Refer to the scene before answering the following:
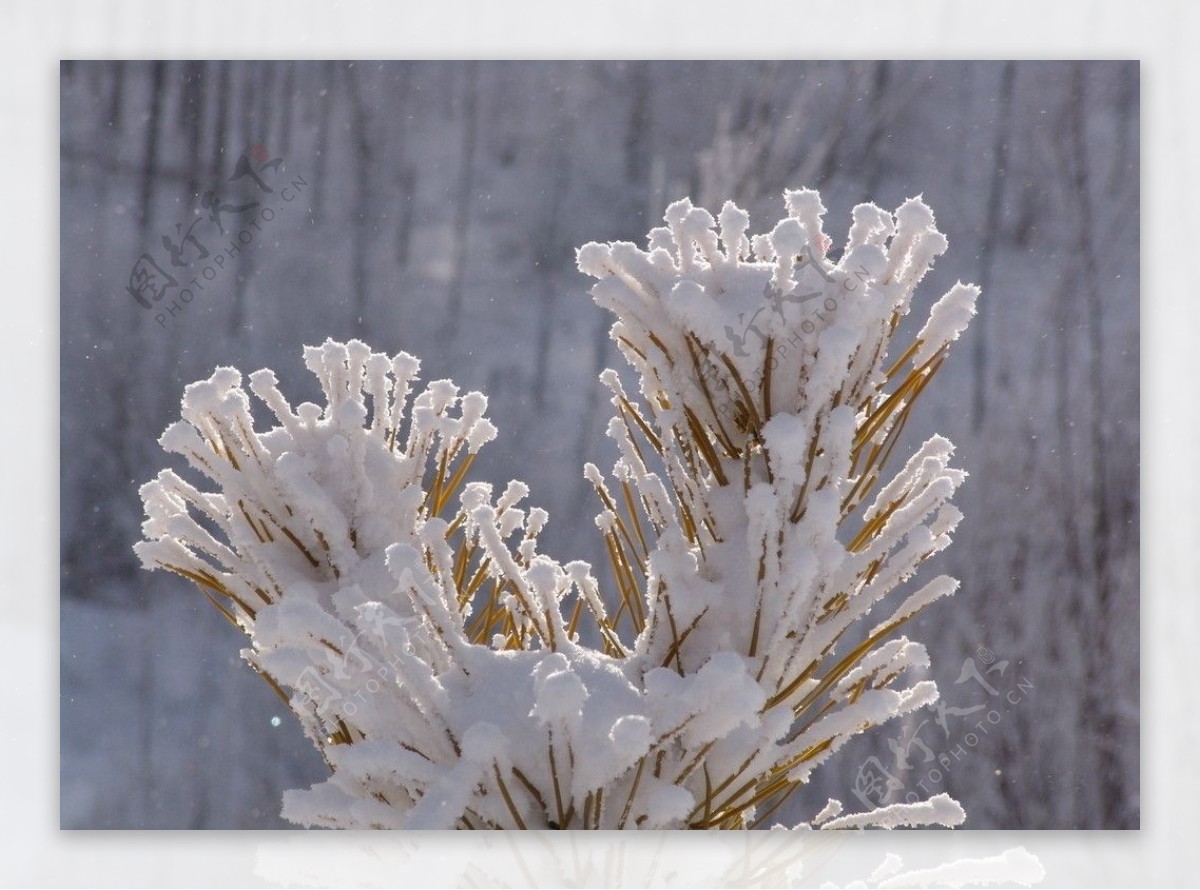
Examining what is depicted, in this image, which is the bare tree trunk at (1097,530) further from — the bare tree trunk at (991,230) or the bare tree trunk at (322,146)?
the bare tree trunk at (322,146)

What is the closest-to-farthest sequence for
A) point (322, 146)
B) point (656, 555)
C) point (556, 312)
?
point (656, 555) < point (322, 146) < point (556, 312)

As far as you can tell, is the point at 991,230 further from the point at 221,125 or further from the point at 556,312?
the point at 221,125

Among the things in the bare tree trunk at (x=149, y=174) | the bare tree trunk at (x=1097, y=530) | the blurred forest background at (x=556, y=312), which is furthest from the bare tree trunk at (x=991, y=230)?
the bare tree trunk at (x=149, y=174)

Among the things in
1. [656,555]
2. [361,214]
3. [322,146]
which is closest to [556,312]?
[361,214]

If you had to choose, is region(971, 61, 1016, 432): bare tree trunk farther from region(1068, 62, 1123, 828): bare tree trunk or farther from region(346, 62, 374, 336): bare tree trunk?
region(346, 62, 374, 336): bare tree trunk

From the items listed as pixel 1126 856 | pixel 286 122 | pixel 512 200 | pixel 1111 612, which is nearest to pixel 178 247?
pixel 286 122

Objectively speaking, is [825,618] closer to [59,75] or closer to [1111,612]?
[59,75]
